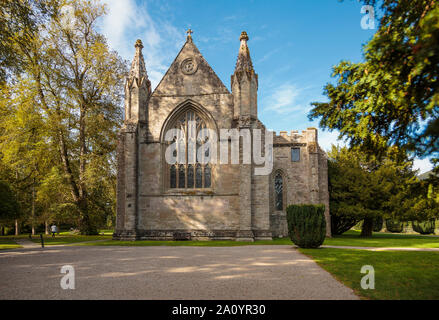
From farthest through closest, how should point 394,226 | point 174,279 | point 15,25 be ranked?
point 394,226
point 15,25
point 174,279

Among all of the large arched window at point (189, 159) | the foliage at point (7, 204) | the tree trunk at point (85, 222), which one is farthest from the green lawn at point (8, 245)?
the large arched window at point (189, 159)

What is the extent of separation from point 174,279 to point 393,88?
6.30 metres

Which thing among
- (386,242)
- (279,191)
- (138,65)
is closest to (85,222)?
(138,65)

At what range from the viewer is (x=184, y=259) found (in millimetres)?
10664

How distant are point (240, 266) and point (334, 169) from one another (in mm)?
21100

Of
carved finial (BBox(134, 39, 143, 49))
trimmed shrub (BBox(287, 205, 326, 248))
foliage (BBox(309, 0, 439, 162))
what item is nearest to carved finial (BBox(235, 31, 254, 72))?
carved finial (BBox(134, 39, 143, 49))

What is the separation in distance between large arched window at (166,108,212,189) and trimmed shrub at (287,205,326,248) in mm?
8052

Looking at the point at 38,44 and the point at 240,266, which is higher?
the point at 38,44

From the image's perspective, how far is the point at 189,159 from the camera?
21094 millimetres

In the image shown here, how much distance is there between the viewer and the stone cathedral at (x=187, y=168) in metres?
19.5

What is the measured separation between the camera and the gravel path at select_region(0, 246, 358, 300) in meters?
5.95

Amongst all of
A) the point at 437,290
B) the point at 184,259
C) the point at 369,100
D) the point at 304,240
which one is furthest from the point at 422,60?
the point at 304,240

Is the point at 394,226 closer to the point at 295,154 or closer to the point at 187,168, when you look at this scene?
the point at 295,154
